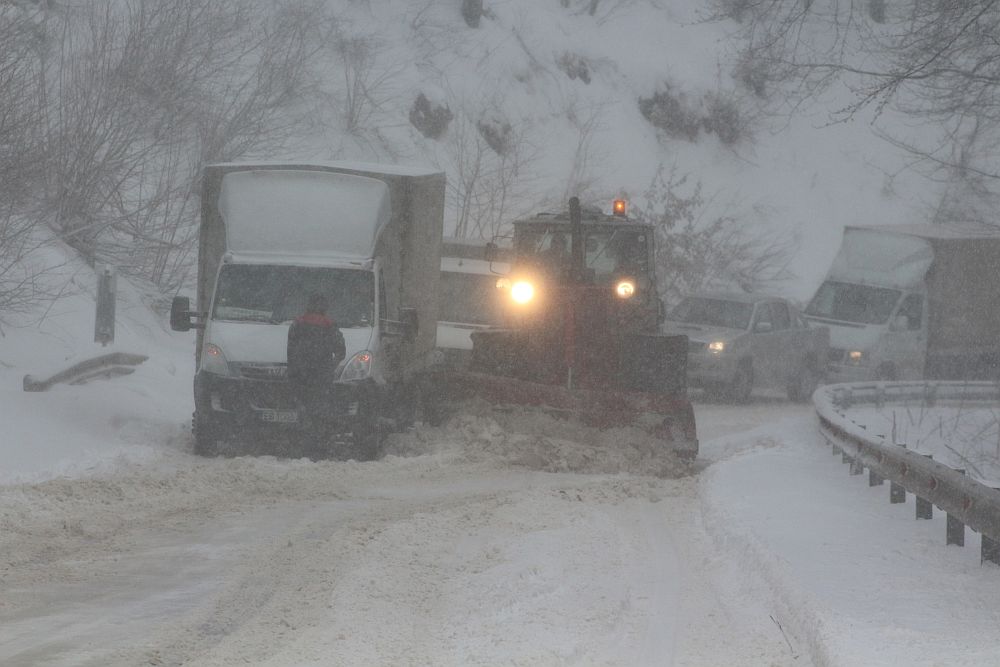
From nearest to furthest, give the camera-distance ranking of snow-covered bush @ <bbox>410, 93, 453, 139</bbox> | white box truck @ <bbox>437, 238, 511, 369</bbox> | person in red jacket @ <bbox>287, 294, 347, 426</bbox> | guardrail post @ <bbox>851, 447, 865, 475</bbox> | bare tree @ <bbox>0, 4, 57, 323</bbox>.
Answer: guardrail post @ <bbox>851, 447, 865, 475</bbox> → person in red jacket @ <bbox>287, 294, 347, 426</bbox> → bare tree @ <bbox>0, 4, 57, 323</bbox> → white box truck @ <bbox>437, 238, 511, 369</bbox> → snow-covered bush @ <bbox>410, 93, 453, 139</bbox>

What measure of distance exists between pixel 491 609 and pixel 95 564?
2.64 meters

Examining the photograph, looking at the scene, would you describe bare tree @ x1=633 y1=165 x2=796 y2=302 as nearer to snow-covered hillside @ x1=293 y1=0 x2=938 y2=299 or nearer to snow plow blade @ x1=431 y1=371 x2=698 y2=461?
snow-covered hillside @ x1=293 y1=0 x2=938 y2=299

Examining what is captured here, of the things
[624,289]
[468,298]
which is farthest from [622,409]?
[468,298]

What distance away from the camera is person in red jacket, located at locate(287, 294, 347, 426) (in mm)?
13656

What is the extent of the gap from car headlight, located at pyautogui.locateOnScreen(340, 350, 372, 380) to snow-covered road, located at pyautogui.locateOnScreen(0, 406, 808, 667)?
1.45 m

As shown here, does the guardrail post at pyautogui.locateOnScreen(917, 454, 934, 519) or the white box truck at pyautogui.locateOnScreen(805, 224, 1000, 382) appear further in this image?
the white box truck at pyautogui.locateOnScreen(805, 224, 1000, 382)

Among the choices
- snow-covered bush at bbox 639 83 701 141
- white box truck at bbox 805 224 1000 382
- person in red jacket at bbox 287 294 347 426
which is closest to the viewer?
person in red jacket at bbox 287 294 347 426

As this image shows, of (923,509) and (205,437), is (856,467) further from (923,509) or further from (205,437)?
(205,437)

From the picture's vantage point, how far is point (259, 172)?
49.1 ft

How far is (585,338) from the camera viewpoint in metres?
15.1

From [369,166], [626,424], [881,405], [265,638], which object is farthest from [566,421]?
[881,405]

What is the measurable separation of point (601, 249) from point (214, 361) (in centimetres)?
470

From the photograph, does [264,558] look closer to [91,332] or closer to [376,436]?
[376,436]

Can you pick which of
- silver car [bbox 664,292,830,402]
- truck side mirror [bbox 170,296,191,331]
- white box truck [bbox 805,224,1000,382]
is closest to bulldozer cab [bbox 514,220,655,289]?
truck side mirror [bbox 170,296,191,331]
